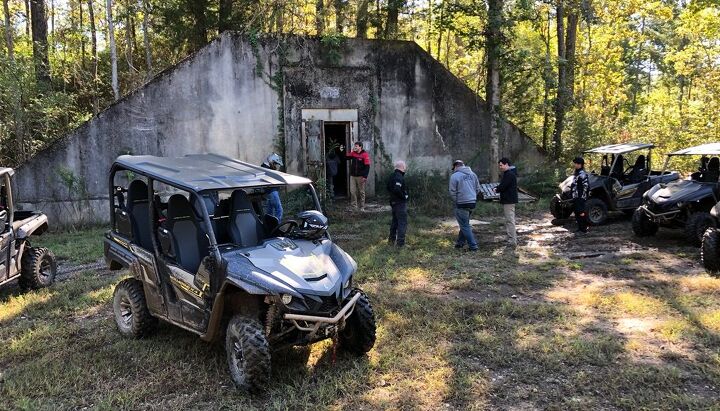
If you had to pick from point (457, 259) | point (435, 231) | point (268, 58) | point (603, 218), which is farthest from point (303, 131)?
point (603, 218)

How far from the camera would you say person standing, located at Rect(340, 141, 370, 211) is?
42.5ft

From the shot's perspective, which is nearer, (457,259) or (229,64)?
(457,259)

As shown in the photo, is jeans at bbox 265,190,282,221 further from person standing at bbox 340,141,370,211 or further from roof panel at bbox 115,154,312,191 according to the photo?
person standing at bbox 340,141,370,211

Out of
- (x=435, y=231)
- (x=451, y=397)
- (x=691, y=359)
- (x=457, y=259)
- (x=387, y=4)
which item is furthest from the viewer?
(x=387, y=4)

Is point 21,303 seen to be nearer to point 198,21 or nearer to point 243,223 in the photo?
→ point 243,223

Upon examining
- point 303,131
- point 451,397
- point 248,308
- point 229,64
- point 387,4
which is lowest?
point 451,397

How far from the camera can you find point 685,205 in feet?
31.2

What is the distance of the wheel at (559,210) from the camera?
39.1 feet

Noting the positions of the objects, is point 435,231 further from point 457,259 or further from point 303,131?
point 303,131

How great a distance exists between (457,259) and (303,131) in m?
6.33

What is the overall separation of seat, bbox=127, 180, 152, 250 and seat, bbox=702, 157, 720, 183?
9.79 metres

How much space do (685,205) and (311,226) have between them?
771cm

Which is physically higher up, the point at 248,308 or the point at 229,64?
the point at 229,64

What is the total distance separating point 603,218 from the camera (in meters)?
11.6
